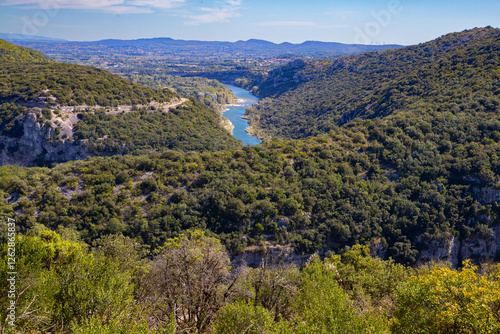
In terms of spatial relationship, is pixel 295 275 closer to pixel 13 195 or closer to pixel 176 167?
pixel 176 167

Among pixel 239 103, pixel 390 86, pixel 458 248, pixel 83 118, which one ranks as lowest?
pixel 458 248

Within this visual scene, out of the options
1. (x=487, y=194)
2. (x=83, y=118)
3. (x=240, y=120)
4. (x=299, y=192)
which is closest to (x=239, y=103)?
(x=240, y=120)

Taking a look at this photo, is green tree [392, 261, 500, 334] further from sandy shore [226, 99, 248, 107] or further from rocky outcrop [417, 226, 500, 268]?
sandy shore [226, 99, 248, 107]

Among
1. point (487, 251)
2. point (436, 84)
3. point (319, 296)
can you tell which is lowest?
point (487, 251)

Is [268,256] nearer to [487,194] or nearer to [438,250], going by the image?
[438,250]

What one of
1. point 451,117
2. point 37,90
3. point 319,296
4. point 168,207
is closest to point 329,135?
point 451,117

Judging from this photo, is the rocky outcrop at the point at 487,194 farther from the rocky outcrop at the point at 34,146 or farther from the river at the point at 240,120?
the rocky outcrop at the point at 34,146
